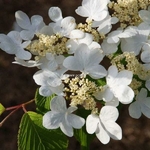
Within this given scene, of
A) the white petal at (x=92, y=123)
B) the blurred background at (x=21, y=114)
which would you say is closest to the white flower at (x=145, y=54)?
the white petal at (x=92, y=123)

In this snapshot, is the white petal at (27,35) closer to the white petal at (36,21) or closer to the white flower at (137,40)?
the white petal at (36,21)

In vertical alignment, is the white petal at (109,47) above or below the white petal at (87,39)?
below

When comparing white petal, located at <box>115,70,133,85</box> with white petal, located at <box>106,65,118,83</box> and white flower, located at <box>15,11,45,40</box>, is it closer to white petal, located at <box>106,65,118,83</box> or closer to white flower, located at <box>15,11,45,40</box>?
white petal, located at <box>106,65,118,83</box>

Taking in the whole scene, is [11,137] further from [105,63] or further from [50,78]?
[50,78]

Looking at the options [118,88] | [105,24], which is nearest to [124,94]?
[118,88]

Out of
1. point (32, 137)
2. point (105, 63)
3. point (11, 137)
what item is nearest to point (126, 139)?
point (105, 63)

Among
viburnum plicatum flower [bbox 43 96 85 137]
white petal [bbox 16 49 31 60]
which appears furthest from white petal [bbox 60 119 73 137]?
white petal [bbox 16 49 31 60]
